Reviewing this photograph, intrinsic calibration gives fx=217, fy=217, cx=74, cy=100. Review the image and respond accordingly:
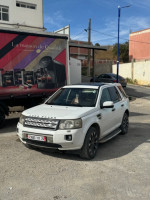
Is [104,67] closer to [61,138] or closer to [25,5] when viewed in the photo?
[25,5]

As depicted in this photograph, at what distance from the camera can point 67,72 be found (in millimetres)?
9117

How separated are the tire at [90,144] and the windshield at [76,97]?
2.31 ft

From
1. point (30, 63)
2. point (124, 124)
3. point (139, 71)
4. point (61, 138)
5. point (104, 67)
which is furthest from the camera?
point (104, 67)

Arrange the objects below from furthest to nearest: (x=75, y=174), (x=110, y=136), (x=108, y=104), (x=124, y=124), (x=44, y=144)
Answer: (x=124, y=124) → (x=110, y=136) → (x=108, y=104) → (x=44, y=144) → (x=75, y=174)

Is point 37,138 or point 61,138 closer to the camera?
point 61,138

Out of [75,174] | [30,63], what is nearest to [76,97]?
[75,174]

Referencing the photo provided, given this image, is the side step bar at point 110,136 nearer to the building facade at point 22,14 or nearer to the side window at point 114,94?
the side window at point 114,94

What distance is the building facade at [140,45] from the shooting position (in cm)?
3600

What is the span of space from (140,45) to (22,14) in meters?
21.0

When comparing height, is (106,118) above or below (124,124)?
above

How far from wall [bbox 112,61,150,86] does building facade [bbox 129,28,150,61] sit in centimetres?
624

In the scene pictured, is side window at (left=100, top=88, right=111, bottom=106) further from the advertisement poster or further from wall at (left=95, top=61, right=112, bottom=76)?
wall at (left=95, top=61, right=112, bottom=76)

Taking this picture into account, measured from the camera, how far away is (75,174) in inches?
158

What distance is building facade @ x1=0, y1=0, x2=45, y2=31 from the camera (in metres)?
25.2
